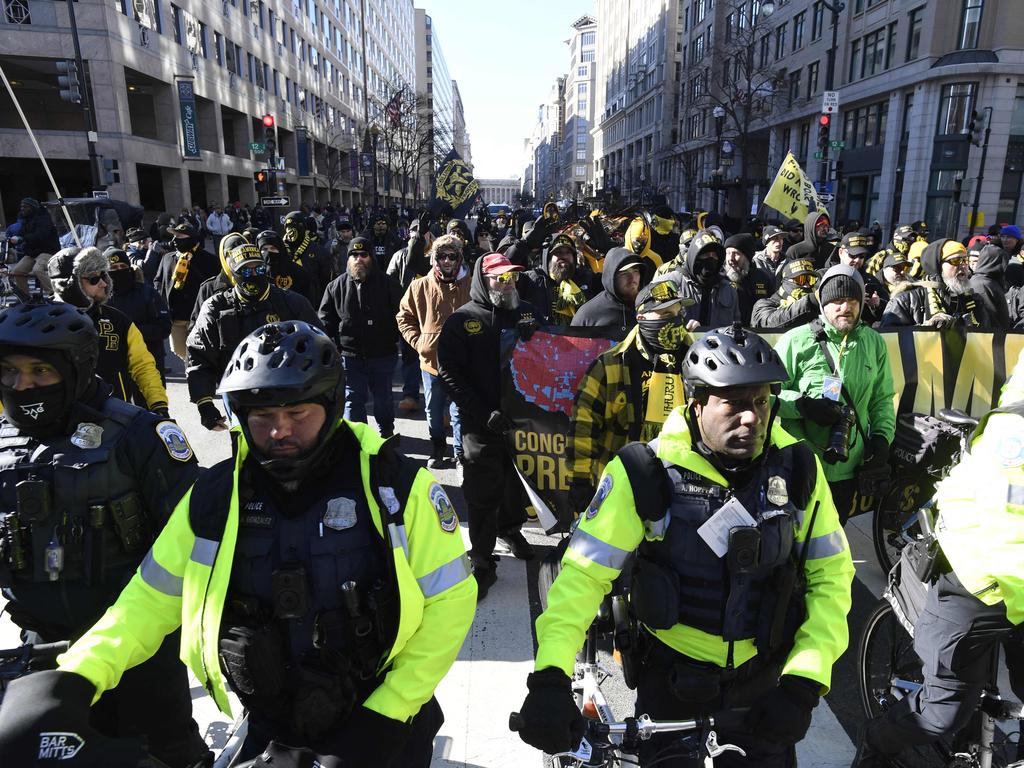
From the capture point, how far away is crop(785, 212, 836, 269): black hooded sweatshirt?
9344 millimetres

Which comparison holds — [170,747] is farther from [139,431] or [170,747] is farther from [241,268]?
[241,268]

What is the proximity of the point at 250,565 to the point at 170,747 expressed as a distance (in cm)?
126

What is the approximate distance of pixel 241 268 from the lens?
5.27 m

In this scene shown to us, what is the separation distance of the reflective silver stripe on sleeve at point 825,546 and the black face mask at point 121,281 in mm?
6449

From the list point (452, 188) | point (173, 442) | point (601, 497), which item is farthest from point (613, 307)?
point (452, 188)

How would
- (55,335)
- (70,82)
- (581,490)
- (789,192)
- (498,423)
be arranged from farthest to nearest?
(70,82), (789,192), (498,423), (581,490), (55,335)

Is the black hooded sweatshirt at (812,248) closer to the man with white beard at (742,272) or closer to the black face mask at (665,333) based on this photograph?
the man with white beard at (742,272)

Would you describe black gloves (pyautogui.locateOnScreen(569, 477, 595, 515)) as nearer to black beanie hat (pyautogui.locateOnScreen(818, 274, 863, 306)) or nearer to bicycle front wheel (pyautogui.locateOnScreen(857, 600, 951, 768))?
bicycle front wheel (pyautogui.locateOnScreen(857, 600, 951, 768))

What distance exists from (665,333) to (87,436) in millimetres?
2723

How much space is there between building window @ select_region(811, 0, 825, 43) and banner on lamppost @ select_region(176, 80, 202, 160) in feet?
115

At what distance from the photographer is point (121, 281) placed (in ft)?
20.8

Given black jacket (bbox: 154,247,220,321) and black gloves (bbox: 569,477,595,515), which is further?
black jacket (bbox: 154,247,220,321)

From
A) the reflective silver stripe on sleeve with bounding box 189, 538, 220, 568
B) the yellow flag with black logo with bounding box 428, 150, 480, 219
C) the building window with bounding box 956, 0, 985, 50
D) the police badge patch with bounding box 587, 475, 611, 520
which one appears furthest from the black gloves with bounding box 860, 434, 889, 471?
the building window with bounding box 956, 0, 985, 50

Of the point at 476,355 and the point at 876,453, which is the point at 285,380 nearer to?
the point at 476,355
